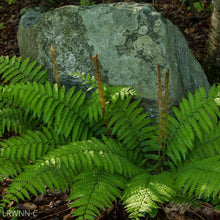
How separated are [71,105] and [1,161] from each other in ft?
2.94

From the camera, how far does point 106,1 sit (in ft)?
22.0

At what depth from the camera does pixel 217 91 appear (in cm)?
284

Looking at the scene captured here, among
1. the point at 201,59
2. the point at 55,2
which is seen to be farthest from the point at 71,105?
the point at 55,2

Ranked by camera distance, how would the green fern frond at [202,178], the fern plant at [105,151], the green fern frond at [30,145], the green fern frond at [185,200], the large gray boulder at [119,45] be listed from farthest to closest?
the large gray boulder at [119,45]
the green fern frond at [30,145]
the green fern frond at [185,200]
the fern plant at [105,151]
the green fern frond at [202,178]

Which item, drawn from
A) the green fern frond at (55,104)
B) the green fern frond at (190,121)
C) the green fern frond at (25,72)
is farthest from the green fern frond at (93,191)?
the green fern frond at (25,72)

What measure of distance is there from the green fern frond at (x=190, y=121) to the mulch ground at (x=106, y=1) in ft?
1.75

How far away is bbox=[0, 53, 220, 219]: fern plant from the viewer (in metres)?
2.29

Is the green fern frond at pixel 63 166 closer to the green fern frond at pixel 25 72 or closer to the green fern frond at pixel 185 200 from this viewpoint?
the green fern frond at pixel 185 200

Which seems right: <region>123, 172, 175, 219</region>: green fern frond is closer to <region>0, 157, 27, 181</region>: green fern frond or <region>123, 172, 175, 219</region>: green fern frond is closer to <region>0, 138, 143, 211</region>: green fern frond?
<region>0, 138, 143, 211</region>: green fern frond

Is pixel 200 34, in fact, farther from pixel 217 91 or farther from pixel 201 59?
pixel 217 91

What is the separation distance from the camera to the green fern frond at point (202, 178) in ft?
7.01

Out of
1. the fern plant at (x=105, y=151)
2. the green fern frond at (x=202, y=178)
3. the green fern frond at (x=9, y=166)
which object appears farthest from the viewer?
the green fern frond at (x=9, y=166)

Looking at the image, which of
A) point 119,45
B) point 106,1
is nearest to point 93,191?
point 119,45

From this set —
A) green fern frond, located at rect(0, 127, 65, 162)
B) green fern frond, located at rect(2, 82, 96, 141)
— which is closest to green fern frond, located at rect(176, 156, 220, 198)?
green fern frond, located at rect(2, 82, 96, 141)
